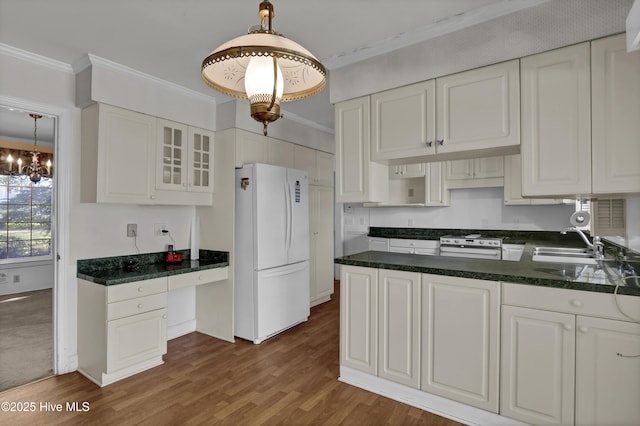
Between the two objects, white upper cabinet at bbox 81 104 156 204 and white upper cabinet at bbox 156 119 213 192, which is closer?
white upper cabinet at bbox 81 104 156 204

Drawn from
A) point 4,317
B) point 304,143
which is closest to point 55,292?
point 4,317

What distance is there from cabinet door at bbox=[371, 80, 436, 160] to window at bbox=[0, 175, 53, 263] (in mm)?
5140

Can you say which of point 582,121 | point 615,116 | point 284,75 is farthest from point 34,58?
point 615,116

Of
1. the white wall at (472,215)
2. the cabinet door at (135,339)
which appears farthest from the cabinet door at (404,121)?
the white wall at (472,215)

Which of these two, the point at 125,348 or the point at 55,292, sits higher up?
the point at 55,292

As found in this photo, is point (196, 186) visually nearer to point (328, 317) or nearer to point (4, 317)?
Answer: point (328, 317)

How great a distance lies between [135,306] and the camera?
274 centimetres

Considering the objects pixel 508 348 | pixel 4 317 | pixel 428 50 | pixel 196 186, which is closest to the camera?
pixel 508 348

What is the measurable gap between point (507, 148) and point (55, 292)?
3.58 m

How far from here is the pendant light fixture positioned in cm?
128

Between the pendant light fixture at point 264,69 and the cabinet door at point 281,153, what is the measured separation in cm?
231

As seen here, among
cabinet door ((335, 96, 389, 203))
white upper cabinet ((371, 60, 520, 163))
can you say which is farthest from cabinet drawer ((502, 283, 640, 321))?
cabinet door ((335, 96, 389, 203))

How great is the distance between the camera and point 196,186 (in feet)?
11.4

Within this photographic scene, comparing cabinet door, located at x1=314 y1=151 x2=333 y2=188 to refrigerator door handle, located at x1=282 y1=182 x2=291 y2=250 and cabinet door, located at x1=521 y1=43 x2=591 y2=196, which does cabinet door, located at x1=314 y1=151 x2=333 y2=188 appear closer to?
refrigerator door handle, located at x1=282 y1=182 x2=291 y2=250
